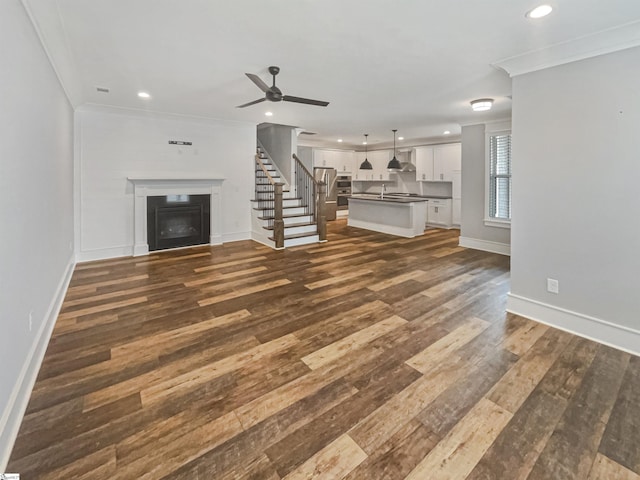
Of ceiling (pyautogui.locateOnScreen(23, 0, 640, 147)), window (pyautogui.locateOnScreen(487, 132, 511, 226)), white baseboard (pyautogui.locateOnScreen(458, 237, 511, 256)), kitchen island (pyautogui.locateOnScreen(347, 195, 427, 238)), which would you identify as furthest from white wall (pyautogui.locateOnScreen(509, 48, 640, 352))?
kitchen island (pyautogui.locateOnScreen(347, 195, 427, 238))

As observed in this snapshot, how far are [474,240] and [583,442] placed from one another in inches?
212

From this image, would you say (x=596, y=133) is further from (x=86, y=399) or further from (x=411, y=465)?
(x=86, y=399)

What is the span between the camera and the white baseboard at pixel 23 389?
1604mm

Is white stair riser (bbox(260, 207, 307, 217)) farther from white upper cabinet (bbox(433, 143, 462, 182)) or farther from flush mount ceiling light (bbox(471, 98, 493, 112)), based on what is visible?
white upper cabinet (bbox(433, 143, 462, 182))

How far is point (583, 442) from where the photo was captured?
5.69 feet

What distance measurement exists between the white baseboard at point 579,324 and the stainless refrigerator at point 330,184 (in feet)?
25.2

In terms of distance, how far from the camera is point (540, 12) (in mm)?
2377

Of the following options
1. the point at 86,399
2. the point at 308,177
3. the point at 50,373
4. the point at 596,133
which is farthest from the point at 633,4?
the point at 308,177

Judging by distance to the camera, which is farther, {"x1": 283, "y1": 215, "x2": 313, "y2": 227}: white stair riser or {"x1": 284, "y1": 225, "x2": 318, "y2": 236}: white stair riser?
{"x1": 283, "y1": 215, "x2": 313, "y2": 227}: white stair riser

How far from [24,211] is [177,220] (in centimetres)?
429

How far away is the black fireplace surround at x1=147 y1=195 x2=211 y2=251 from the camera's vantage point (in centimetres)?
604

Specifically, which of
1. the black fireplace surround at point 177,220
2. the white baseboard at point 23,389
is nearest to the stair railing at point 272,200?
the black fireplace surround at point 177,220

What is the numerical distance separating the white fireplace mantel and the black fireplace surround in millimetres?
78

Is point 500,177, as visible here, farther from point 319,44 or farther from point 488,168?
point 319,44
